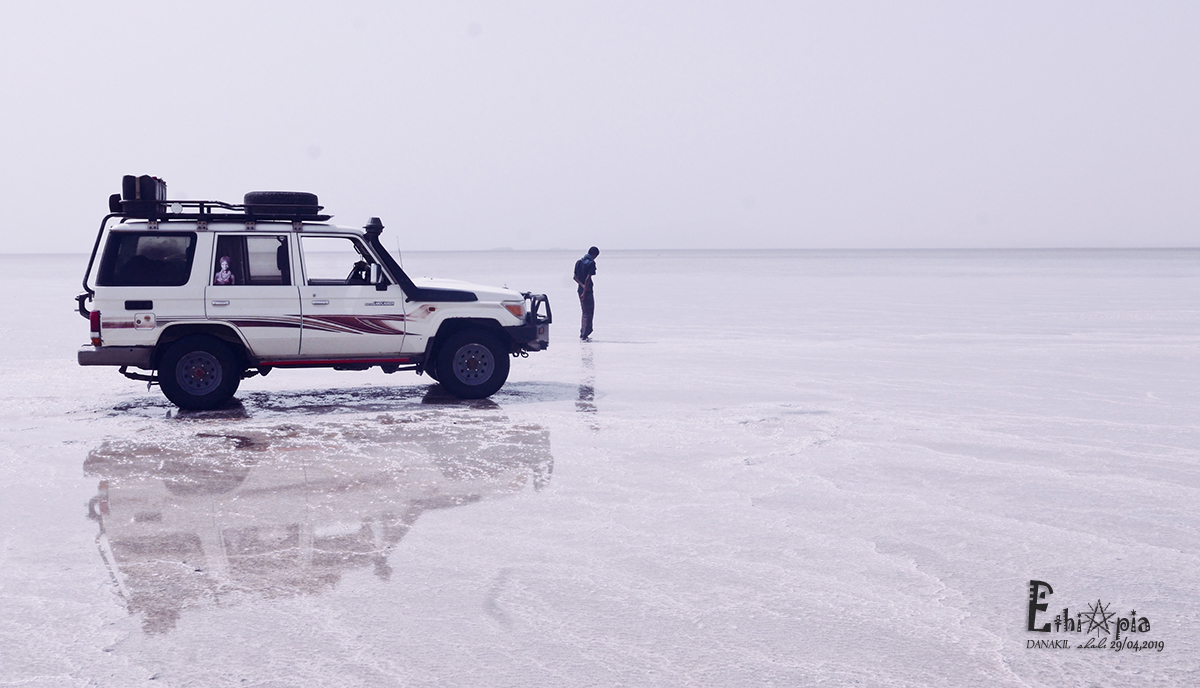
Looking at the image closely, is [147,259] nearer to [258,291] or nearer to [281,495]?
[258,291]

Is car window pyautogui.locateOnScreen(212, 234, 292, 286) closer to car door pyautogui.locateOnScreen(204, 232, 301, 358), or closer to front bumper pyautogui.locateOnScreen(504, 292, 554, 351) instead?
car door pyautogui.locateOnScreen(204, 232, 301, 358)

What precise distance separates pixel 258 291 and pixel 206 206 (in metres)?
1.09

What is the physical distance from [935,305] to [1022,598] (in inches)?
1101

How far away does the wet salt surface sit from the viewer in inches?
175

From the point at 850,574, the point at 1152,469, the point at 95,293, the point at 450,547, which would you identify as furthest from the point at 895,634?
the point at 95,293

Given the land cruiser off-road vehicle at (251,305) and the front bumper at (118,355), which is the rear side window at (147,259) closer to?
the land cruiser off-road vehicle at (251,305)

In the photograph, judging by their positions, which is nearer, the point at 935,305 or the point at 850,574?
the point at 850,574

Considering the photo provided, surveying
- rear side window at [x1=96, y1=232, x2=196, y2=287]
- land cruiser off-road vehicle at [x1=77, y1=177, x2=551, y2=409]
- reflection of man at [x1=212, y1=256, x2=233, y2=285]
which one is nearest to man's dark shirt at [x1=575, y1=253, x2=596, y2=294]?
land cruiser off-road vehicle at [x1=77, y1=177, x2=551, y2=409]

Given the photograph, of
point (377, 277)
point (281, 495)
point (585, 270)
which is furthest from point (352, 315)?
point (585, 270)

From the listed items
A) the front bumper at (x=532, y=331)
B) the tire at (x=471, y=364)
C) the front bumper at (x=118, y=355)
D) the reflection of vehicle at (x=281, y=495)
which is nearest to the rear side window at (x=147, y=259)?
the front bumper at (x=118, y=355)

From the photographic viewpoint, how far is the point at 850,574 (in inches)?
219

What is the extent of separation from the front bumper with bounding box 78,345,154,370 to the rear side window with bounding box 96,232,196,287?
69 cm

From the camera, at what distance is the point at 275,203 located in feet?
38.1

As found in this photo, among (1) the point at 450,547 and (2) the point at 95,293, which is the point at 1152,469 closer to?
(1) the point at 450,547
